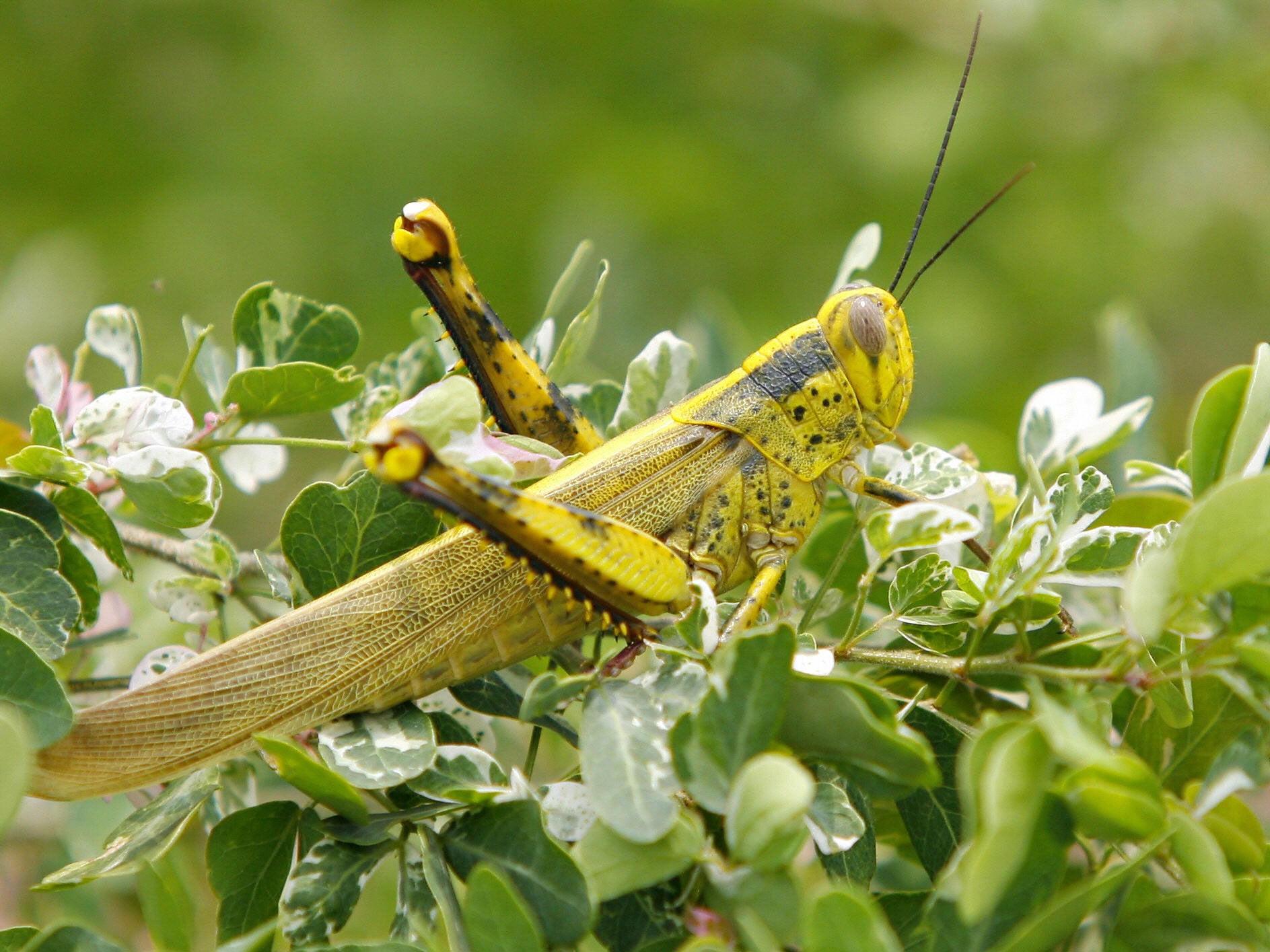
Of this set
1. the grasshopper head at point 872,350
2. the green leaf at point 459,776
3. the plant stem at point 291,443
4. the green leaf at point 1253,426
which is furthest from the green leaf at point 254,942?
the grasshopper head at point 872,350

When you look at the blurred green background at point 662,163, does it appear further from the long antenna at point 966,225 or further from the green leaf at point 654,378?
the green leaf at point 654,378

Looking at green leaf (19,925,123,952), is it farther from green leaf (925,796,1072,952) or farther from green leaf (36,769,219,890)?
green leaf (925,796,1072,952)

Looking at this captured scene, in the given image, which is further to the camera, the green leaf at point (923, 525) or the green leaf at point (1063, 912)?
the green leaf at point (923, 525)

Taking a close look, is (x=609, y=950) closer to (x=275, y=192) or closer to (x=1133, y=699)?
(x=1133, y=699)

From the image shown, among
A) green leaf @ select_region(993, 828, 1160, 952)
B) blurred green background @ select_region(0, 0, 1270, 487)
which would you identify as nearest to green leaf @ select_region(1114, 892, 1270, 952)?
green leaf @ select_region(993, 828, 1160, 952)

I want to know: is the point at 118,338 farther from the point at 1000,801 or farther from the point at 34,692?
the point at 1000,801

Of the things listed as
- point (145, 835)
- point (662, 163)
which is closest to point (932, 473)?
point (145, 835)
